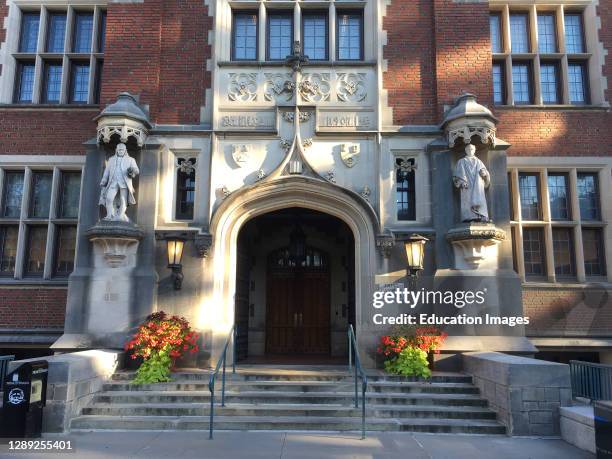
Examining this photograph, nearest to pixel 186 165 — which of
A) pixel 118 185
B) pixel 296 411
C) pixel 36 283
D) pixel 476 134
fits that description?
pixel 118 185

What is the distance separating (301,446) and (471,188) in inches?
231

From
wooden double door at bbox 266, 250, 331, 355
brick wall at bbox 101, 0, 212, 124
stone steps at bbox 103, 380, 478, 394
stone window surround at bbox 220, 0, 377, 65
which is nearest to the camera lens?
stone steps at bbox 103, 380, 478, 394

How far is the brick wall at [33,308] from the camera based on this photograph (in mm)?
11258

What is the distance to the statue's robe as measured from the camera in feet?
32.0

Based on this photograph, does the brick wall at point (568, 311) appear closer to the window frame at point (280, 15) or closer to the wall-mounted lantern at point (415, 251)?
the wall-mounted lantern at point (415, 251)

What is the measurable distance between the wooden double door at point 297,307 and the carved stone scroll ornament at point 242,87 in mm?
4515

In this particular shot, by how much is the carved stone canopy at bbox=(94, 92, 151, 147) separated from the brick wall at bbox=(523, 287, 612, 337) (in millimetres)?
8818

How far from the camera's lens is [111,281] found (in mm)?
9938

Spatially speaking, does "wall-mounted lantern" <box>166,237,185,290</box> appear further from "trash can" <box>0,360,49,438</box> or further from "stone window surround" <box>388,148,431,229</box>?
"stone window surround" <box>388,148,431,229</box>

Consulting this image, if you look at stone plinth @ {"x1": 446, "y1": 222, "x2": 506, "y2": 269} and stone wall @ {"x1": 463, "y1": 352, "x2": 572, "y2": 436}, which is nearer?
stone wall @ {"x1": 463, "y1": 352, "x2": 572, "y2": 436}

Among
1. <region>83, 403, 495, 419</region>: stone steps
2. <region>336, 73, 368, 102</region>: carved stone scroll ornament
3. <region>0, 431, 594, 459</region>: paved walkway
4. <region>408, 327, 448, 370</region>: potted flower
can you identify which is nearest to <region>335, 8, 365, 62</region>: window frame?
<region>336, 73, 368, 102</region>: carved stone scroll ornament

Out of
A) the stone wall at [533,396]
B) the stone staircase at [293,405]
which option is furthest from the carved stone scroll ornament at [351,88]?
the stone wall at [533,396]

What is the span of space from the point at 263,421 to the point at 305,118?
239 inches

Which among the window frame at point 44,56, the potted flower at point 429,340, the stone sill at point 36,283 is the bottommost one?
the potted flower at point 429,340
